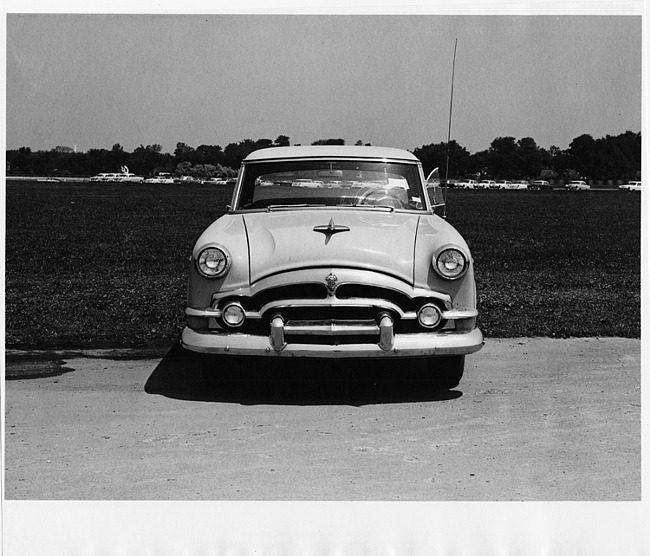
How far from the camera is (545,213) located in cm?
2062

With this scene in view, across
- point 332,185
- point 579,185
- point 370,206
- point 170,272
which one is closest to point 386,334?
point 370,206

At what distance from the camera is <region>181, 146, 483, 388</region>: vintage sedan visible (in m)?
4.56

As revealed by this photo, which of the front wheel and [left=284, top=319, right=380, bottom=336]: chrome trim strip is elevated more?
[left=284, top=319, right=380, bottom=336]: chrome trim strip

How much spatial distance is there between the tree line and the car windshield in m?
0.30

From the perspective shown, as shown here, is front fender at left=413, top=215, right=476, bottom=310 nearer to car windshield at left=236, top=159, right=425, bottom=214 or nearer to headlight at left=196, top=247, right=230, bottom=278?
car windshield at left=236, top=159, right=425, bottom=214

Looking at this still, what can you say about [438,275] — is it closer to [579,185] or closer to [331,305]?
[331,305]

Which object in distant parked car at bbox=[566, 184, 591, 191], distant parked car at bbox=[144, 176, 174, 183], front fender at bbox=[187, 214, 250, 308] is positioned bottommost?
front fender at bbox=[187, 214, 250, 308]

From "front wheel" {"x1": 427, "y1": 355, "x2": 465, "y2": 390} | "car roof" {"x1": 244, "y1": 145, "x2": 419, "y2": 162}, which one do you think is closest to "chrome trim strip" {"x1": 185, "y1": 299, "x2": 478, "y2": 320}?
"front wheel" {"x1": 427, "y1": 355, "x2": 465, "y2": 390}

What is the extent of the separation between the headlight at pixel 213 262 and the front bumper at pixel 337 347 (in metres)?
0.34
